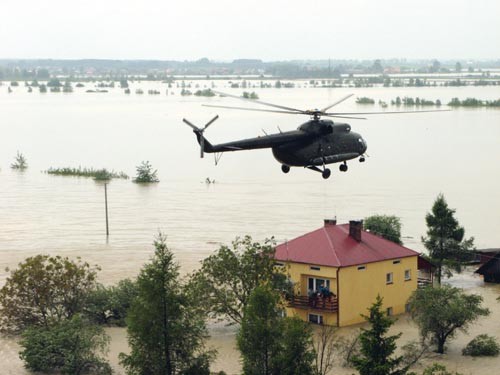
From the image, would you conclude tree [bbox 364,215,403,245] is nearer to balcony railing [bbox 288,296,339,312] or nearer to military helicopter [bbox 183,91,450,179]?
balcony railing [bbox 288,296,339,312]

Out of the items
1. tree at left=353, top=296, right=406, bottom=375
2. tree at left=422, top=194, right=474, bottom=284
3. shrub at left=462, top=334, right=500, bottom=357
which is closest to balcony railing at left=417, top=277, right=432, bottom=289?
tree at left=422, top=194, right=474, bottom=284

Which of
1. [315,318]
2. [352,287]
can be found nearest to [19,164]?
[315,318]

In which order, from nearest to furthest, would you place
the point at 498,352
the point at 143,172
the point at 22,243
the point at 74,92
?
the point at 498,352, the point at 22,243, the point at 143,172, the point at 74,92

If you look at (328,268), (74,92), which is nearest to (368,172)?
(328,268)

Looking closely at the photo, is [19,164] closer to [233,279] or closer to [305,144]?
[233,279]

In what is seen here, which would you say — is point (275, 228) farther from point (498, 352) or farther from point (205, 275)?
point (498, 352)

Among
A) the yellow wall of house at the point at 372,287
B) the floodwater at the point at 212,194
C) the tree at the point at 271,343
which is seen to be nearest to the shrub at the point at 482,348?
the floodwater at the point at 212,194

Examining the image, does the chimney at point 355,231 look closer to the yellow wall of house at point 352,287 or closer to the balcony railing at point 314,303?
the yellow wall of house at point 352,287
